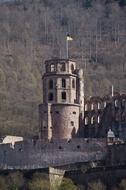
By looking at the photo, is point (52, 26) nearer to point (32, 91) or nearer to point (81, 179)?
point (32, 91)

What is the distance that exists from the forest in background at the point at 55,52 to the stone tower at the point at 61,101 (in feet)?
75.6

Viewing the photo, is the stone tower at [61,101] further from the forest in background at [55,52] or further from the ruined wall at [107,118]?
the forest in background at [55,52]

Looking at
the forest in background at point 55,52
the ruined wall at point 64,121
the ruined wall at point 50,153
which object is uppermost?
the forest in background at point 55,52

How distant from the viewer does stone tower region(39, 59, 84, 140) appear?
10994 centimetres

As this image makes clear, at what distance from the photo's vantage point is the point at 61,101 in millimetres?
111000

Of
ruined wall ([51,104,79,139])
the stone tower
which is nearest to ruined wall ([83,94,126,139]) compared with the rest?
the stone tower

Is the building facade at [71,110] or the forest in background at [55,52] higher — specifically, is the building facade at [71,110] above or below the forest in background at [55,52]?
below

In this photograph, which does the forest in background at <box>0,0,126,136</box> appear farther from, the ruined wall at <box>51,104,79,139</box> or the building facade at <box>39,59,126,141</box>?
the ruined wall at <box>51,104,79,139</box>

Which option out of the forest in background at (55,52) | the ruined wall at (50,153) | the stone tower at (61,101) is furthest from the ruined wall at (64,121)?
the forest in background at (55,52)

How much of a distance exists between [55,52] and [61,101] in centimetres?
6756

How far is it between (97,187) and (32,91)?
204ft

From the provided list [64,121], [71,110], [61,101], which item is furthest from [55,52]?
[64,121]

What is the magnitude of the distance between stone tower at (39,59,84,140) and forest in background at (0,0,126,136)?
23030mm

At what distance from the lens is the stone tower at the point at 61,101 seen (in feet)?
361
